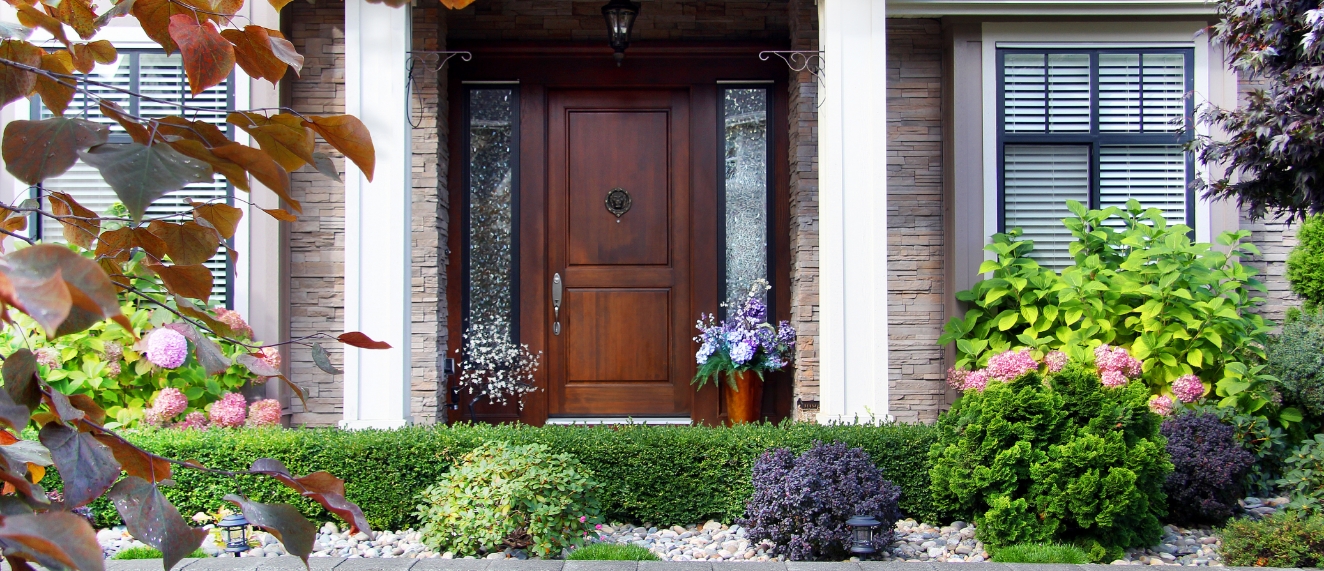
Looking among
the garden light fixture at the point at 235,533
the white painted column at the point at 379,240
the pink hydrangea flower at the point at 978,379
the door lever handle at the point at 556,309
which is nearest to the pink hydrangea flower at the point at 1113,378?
the pink hydrangea flower at the point at 978,379

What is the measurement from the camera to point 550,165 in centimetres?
586

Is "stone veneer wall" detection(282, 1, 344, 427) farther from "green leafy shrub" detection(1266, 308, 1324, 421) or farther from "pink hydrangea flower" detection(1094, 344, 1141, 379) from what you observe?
"green leafy shrub" detection(1266, 308, 1324, 421)

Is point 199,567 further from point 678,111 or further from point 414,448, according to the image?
point 678,111

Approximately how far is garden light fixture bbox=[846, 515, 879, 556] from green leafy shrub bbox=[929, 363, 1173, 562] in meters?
0.43

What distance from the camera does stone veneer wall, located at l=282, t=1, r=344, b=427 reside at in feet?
17.6

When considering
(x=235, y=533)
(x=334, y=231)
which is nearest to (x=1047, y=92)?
(x=334, y=231)

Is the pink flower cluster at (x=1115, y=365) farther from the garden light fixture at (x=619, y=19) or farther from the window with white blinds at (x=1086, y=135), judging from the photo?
the garden light fixture at (x=619, y=19)

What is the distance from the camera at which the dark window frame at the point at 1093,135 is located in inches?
210

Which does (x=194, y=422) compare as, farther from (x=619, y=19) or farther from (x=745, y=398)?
(x=619, y=19)

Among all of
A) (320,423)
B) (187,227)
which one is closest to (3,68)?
(187,227)

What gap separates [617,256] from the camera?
231 inches

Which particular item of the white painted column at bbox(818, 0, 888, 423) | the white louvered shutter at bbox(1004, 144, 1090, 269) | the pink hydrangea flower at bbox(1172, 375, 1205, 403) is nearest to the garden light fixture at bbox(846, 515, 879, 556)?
the white painted column at bbox(818, 0, 888, 423)

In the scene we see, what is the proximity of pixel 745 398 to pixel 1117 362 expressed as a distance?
6.83ft

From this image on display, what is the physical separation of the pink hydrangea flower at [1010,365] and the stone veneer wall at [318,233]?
371 cm
